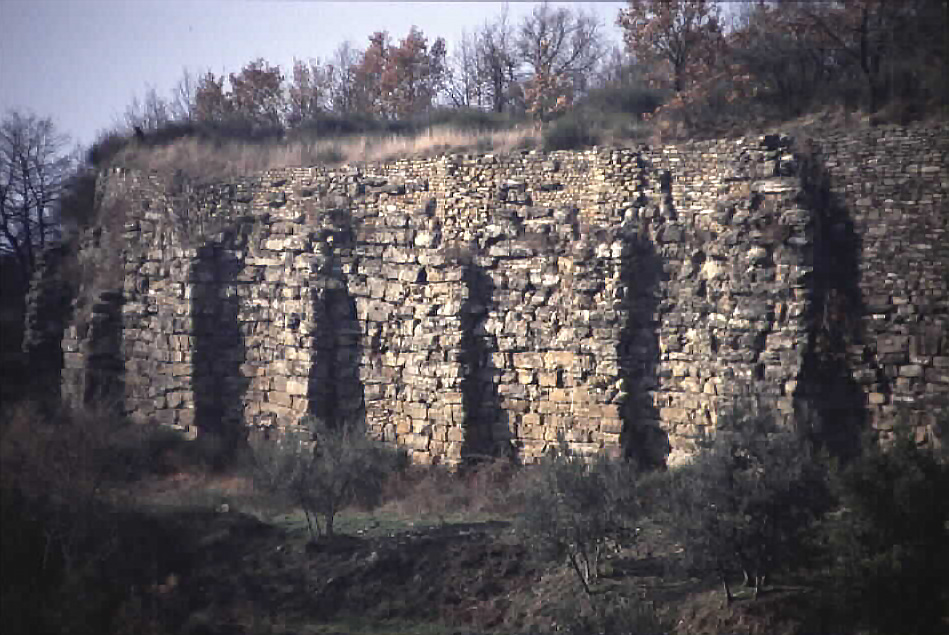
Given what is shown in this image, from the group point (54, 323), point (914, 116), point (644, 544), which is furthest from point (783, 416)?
point (54, 323)

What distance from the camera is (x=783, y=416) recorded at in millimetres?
11820

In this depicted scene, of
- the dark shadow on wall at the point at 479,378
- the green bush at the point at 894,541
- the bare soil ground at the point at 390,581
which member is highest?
the dark shadow on wall at the point at 479,378

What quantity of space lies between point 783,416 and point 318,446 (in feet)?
19.3

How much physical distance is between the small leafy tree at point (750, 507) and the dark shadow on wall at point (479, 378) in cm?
462

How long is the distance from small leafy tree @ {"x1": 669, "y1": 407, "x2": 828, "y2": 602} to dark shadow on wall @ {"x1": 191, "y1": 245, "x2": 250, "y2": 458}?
838 cm

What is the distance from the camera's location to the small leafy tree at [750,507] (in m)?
9.63

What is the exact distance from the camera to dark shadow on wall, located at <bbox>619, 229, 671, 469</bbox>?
13148 millimetres

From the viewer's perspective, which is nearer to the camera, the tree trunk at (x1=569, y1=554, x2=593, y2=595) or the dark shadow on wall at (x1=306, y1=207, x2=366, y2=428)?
→ the tree trunk at (x1=569, y1=554, x2=593, y2=595)

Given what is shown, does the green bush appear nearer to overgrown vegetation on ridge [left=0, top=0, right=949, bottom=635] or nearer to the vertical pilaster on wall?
overgrown vegetation on ridge [left=0, top=0, right=949, bottom=635]

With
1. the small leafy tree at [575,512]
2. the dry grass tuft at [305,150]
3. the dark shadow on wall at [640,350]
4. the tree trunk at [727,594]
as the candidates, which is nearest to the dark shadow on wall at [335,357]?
the dry grass tuft at [305,150]

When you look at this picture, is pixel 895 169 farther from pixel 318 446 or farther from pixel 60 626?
pixel 60 626

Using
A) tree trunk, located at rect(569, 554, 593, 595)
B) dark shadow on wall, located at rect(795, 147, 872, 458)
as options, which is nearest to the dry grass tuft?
dark shadow on wall, located at rect(795, 147, 872, 458)

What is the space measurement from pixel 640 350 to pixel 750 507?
3.88m

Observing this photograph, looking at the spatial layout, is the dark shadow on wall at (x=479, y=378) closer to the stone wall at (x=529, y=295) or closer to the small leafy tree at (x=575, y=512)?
the stone wall at (x=529, y=295)
